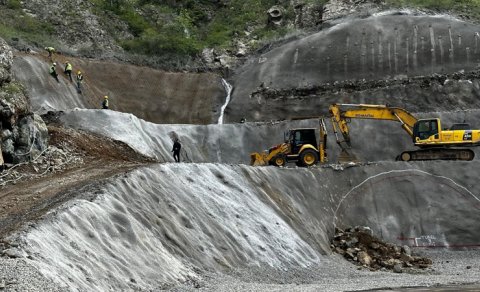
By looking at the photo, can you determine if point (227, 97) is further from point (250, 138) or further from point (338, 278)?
point (338, 278)

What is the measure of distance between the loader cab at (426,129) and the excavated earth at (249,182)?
2.03m

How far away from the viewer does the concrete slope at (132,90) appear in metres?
38.5

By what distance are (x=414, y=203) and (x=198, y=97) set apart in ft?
67.2

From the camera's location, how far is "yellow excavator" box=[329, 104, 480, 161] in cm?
3044

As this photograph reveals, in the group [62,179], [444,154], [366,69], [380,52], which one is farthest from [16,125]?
[380,52]

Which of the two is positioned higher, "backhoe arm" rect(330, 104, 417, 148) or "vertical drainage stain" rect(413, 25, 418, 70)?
"vertical drainage stain" rect(413, 25, 418, 70)

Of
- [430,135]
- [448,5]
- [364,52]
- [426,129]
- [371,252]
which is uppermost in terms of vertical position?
[448,5]

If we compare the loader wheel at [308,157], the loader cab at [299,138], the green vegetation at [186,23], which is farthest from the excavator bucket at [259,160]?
the green vegetation at [186,23]

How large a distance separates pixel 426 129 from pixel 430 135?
1.17ft

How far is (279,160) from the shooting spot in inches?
1225

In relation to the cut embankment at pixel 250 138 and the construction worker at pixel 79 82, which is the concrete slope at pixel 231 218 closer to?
the cut embankment at pixel 250 138

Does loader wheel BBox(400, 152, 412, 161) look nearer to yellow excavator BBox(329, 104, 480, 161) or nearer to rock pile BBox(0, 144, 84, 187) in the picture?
yellow excavator BBox(329, 104, 480, 161)

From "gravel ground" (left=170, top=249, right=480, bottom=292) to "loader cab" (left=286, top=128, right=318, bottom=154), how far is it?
8868 millimetres

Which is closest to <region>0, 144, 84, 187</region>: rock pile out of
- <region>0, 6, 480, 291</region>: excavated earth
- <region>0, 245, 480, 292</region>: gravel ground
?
<region>0, 6, 480, 291</region>: excavated earth
